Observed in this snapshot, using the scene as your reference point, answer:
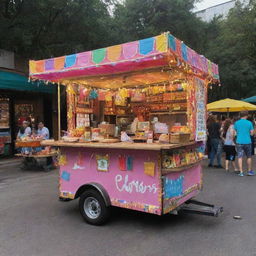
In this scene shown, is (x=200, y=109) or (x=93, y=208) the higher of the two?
(x=200, y=109)

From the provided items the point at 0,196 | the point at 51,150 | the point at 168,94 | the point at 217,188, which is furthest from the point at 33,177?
the point at 217,188

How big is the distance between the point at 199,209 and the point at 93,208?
180cm

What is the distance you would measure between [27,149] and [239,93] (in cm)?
1724

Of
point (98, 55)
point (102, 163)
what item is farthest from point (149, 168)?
point (98, 55)

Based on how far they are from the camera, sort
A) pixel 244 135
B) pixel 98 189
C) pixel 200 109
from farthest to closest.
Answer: pixel 244 135 → pixel 200 109 → pixel 98 189

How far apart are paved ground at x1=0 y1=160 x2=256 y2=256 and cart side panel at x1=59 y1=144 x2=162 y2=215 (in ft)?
1.42

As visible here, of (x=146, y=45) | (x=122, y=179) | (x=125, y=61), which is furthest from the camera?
(x=122, y=179)

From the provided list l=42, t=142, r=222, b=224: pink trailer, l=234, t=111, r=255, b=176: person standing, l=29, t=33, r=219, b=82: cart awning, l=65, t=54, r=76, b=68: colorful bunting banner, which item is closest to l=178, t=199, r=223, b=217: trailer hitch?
l=42, t=142, r=222, b=224: pink trailer

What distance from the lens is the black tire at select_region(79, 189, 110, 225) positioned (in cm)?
461

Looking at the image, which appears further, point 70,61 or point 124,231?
point 70,61

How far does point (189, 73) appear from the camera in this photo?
4906 millimetres

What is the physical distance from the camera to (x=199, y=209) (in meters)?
4.62

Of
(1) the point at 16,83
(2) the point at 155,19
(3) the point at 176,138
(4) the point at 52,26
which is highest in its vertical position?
(2) the point at 155,19

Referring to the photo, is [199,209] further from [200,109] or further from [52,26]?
[52,26]
